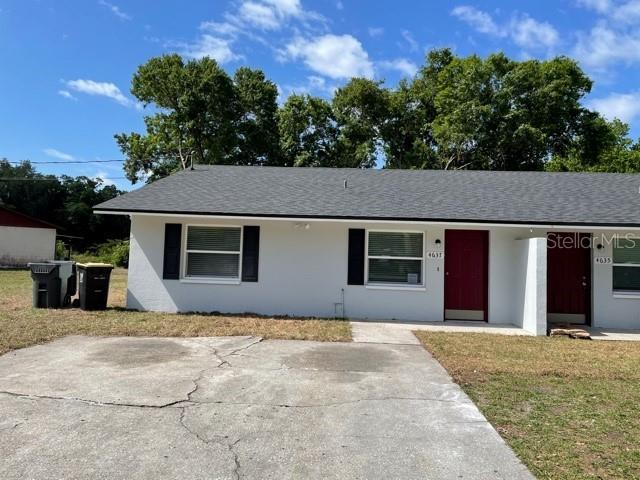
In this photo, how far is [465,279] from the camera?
11336 millimetres

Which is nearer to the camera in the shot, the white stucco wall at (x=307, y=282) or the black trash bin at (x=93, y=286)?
the black trash bin at (x=93, y=286)

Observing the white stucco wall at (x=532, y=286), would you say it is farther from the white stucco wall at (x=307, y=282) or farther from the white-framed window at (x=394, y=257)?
the white-framed window at (x=394, y=257)

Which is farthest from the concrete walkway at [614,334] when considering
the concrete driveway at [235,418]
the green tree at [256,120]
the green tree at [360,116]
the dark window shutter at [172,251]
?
the green tree at [256,120]

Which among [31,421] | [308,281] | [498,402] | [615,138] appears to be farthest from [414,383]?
[615,138]

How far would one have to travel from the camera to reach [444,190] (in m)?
13.0

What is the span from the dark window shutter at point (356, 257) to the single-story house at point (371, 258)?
2 cm

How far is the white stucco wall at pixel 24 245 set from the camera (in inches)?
1167

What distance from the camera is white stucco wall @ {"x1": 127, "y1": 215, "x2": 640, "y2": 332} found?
11117mm

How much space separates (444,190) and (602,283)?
4446 mm

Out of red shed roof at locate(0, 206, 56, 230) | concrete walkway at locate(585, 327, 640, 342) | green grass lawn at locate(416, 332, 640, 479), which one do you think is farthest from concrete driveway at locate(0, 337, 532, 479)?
red shed roof at locate(0, 206, 56, 230)

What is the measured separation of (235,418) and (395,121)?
29.4 m

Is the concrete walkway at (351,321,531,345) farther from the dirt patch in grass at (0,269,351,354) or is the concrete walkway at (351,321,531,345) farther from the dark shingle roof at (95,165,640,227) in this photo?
the dark shingle roof at (95,165,640,227)

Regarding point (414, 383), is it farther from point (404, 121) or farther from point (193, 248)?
point (404, 121)

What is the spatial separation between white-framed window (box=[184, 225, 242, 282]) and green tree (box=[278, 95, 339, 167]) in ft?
64.4
